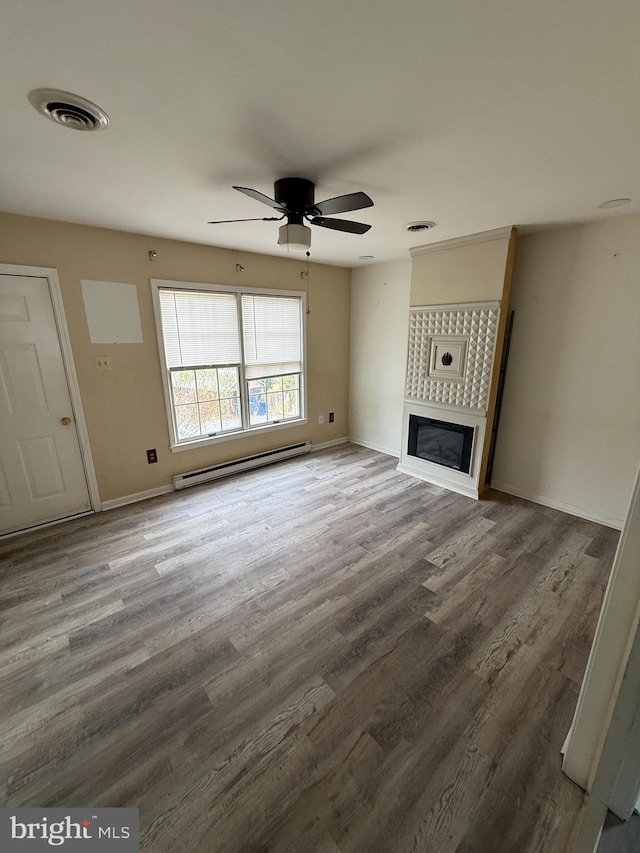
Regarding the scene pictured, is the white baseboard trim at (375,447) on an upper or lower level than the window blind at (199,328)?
lower

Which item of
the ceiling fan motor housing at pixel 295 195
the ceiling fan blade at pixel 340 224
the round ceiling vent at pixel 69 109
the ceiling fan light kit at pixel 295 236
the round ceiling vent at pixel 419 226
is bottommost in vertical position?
the ceiling fan light kit at pixel 295 236

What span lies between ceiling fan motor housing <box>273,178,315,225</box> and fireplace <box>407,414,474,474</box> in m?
2.47

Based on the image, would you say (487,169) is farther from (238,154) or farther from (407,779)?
(407,779)

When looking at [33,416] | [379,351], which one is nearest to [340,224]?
[379,351]

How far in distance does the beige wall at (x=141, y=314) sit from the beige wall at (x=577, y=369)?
2504mm

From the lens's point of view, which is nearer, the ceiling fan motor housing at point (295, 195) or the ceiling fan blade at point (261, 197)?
the ceiling fan blade at point (261, 197)

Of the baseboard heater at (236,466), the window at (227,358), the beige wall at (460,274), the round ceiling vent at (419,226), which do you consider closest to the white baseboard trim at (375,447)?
the baseboard heater at (236,466)

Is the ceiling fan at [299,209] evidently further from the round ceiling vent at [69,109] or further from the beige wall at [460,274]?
the beige wall at [460,274]

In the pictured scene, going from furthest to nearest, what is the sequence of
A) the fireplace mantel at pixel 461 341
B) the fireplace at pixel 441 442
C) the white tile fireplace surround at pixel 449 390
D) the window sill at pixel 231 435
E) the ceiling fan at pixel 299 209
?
the window sill at pixel 231 435, the fireplace at pixel 441 442, the white tile fireplace surround at pixel 449 390, the fireplace mantel at pixel 461 341, the ceiling fan at pixel 299 209

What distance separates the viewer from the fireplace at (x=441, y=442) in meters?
3.42

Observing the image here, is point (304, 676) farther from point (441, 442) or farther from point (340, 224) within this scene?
point (441, 442)

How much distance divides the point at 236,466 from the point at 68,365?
1.90m

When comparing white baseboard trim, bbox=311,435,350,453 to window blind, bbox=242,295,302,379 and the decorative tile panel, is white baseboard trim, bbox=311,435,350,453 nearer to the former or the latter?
window blind, bbox=242,295,302,379

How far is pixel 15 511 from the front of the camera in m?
2.80
